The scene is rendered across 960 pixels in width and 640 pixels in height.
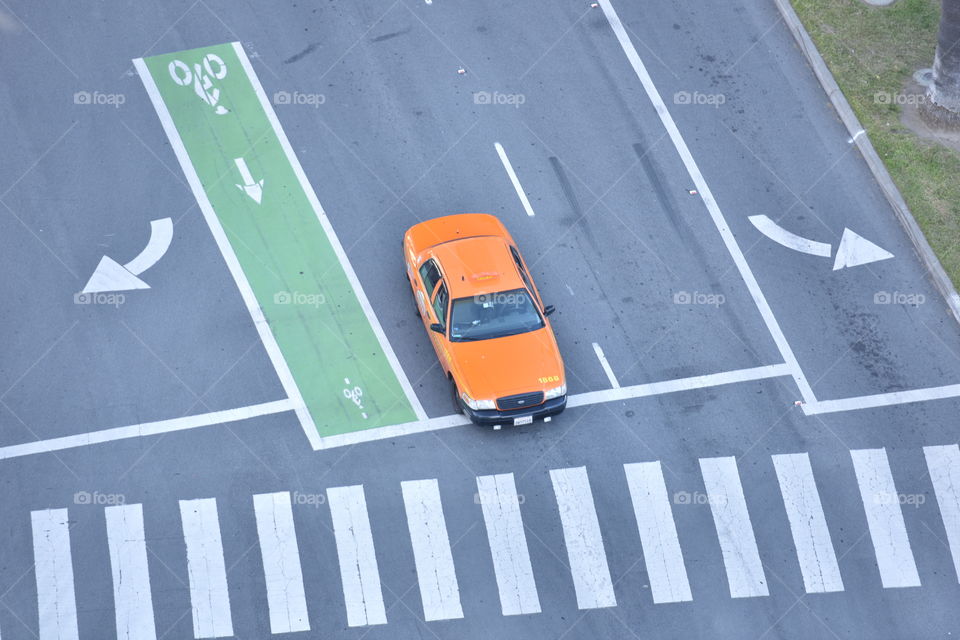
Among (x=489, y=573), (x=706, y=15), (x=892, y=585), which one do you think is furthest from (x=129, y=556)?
(x=706, y=15)

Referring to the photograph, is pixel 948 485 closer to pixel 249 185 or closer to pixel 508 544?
pixel 508 544

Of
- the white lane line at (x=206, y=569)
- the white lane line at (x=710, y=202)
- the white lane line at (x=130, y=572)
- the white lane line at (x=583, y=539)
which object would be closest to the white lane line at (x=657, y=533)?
the white lane line at (x=583, y=539)

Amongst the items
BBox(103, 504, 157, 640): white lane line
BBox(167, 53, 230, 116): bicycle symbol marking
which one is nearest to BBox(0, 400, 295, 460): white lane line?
BBox(103, 504, 157, 640): white lane line

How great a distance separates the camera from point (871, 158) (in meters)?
23.8

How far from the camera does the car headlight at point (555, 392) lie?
19562 mm

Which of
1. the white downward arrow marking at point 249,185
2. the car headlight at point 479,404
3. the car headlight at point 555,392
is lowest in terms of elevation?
the car headlight at point 555,392

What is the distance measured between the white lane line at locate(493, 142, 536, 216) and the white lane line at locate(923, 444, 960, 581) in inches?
340

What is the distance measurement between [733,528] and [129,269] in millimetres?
11926

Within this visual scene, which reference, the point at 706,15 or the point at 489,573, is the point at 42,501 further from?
the point at 706,15

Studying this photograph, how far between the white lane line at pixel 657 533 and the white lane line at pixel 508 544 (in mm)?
1932

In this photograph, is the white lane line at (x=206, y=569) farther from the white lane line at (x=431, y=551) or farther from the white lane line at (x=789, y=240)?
the white lane line at (x=789, y=240)

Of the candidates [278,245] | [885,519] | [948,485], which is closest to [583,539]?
[885,519]

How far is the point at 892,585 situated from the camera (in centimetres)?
1873

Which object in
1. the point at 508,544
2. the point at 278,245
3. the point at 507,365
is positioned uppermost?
the point at 278,245
